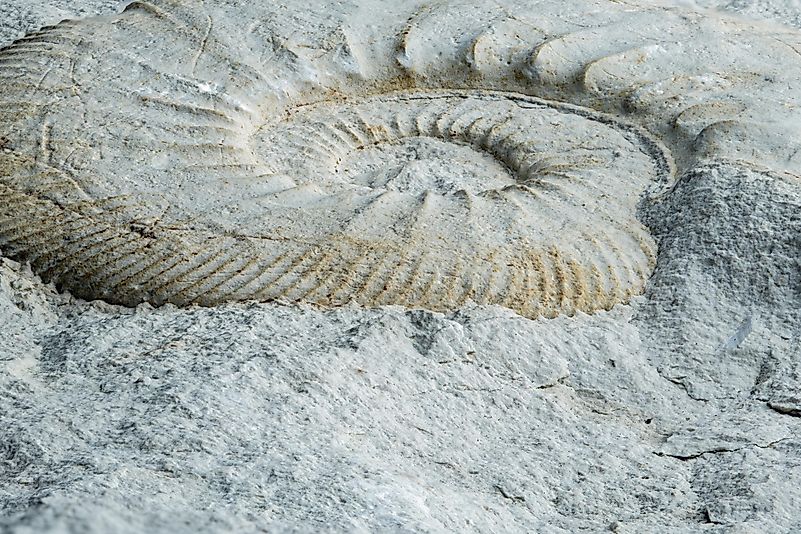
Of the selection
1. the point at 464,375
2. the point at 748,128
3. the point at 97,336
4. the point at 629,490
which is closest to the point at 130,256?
the point at 97,336

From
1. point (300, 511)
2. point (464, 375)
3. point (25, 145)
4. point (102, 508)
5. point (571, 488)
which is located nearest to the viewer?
point (102, 508)

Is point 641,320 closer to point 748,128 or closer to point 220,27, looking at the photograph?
point 748,128

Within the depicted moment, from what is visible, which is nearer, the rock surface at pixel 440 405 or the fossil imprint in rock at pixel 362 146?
the rock surface at pixel 440 405

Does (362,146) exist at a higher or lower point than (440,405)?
higher

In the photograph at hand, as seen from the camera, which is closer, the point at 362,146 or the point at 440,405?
the point at 440,405
